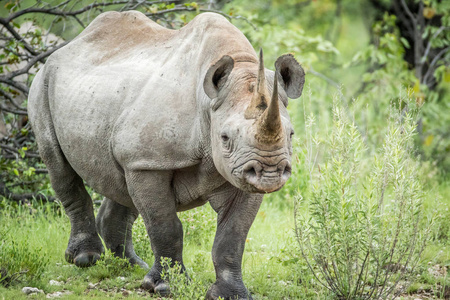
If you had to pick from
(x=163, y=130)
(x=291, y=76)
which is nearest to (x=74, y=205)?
(x=163, y=130)

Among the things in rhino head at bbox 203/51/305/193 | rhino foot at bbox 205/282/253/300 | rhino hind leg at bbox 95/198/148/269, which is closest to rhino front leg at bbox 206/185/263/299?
rhino foot at bbox 205/282/253/300

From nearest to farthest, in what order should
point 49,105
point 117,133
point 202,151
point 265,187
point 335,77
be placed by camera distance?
point 265,187, point 202,151, point 117,133, point 49,105, point 335,77

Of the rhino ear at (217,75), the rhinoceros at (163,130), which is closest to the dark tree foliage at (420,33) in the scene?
the rhinoceros at (163,130)

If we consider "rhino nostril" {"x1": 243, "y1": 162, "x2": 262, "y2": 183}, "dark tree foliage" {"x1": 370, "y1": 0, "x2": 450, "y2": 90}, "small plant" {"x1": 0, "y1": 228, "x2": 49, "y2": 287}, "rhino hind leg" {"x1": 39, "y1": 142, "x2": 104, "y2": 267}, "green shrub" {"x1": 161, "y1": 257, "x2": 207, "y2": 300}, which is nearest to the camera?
"rhino nostril" {"x1": 243, "y1": 162, "x2": 262, "y2": 183}

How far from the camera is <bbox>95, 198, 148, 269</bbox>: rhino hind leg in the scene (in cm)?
607

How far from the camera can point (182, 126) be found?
4.71m

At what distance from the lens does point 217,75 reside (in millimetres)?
4445

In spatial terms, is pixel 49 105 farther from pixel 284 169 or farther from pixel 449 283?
pixel 449 283

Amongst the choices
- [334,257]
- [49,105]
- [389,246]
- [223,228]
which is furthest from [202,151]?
[49,105]

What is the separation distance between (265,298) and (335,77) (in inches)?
431

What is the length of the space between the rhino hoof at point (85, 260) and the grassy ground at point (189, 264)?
0.22 ft

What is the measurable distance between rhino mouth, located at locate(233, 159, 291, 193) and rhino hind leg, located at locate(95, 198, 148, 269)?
2.34 m

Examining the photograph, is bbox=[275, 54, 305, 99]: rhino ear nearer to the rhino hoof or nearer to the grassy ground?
the grassy ground

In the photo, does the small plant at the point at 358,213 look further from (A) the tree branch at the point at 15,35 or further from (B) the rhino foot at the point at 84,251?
(A) the tree branch at the point at 15,35
